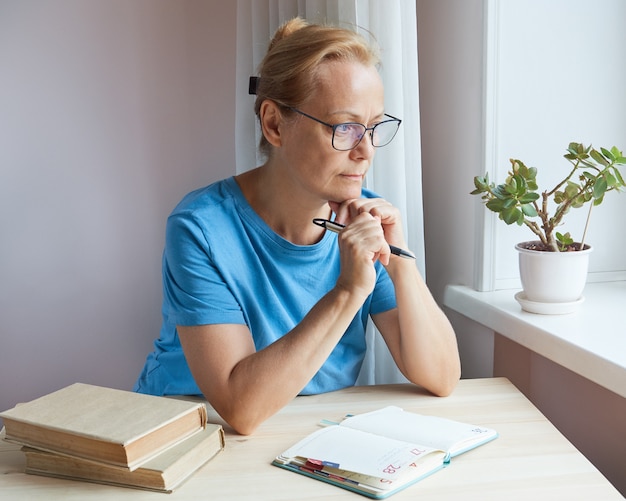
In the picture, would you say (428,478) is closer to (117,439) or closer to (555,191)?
(117,439)

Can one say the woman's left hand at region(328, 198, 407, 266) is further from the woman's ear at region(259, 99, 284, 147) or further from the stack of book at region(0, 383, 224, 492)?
the stack of book at region(0, 383, 224, 492)

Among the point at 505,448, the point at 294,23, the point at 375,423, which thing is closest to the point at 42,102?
the point at 294,23

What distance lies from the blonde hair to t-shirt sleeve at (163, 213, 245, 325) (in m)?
0.28

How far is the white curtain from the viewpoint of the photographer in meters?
1.64

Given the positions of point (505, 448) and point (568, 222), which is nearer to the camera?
point (505, 448)

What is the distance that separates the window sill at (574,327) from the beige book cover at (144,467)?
0.66m

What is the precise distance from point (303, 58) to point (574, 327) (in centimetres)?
72

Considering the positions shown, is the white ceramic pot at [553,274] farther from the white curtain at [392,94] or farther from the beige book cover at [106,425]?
the beige book cover at [106,425]

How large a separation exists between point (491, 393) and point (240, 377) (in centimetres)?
46

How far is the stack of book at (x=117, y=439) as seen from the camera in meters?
1.00

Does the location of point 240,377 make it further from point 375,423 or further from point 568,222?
point 568,222

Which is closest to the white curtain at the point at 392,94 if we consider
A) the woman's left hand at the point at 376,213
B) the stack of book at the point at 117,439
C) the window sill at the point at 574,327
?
the window sill at the point at 574,327

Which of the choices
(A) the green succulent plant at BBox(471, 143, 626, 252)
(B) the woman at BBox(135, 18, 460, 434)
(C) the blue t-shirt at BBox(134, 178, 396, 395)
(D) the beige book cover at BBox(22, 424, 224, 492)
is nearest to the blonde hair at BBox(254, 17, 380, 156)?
(B) the woman at BBox(135, 18, 460, 434)

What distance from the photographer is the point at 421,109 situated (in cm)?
195
